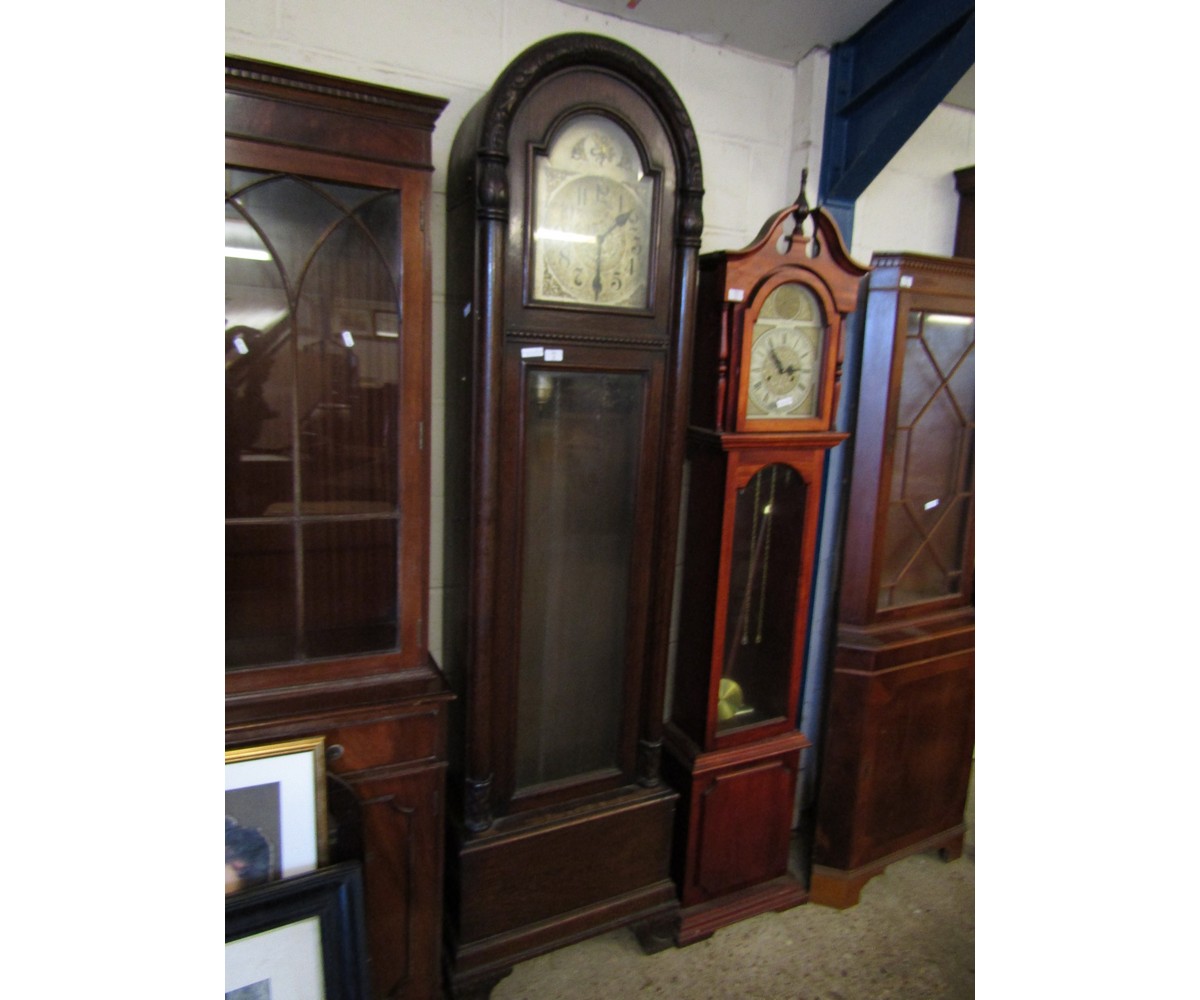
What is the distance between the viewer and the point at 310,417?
1136mm

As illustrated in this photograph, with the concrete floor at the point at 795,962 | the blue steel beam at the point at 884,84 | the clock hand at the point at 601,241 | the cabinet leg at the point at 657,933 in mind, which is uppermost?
the blue steel beam at the point at 884,84

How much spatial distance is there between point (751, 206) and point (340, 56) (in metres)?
0.99

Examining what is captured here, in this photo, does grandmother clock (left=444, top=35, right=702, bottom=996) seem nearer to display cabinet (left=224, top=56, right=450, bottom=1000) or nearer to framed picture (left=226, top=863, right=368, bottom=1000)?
display cabinet (left=224, top=56, right=450, bottom=1000)

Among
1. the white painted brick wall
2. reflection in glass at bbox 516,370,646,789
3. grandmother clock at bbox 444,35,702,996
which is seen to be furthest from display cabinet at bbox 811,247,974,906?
reflection in glass at bbox 516,370,646,789

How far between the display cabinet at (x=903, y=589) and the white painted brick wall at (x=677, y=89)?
381 mm

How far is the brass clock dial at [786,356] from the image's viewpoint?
1.50 metres

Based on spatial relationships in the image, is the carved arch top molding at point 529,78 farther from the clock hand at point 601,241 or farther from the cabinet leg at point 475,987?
the cabinet leg at point 475,987

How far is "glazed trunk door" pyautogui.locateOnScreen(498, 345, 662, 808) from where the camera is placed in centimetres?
134

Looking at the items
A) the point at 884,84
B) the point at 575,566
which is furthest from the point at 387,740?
the point at 884,84

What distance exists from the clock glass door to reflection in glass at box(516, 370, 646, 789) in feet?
1.02

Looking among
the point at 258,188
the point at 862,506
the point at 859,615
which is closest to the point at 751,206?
the point at 862,506

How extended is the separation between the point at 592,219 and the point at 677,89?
58 cm

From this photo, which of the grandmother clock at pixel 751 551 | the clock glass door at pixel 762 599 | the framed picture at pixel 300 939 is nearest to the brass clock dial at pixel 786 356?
the grandmother clock at pixel 751 551

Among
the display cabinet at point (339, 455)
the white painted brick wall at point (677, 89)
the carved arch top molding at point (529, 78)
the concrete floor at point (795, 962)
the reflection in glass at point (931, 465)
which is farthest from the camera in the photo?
the reflection in glass at point (931, 465)
